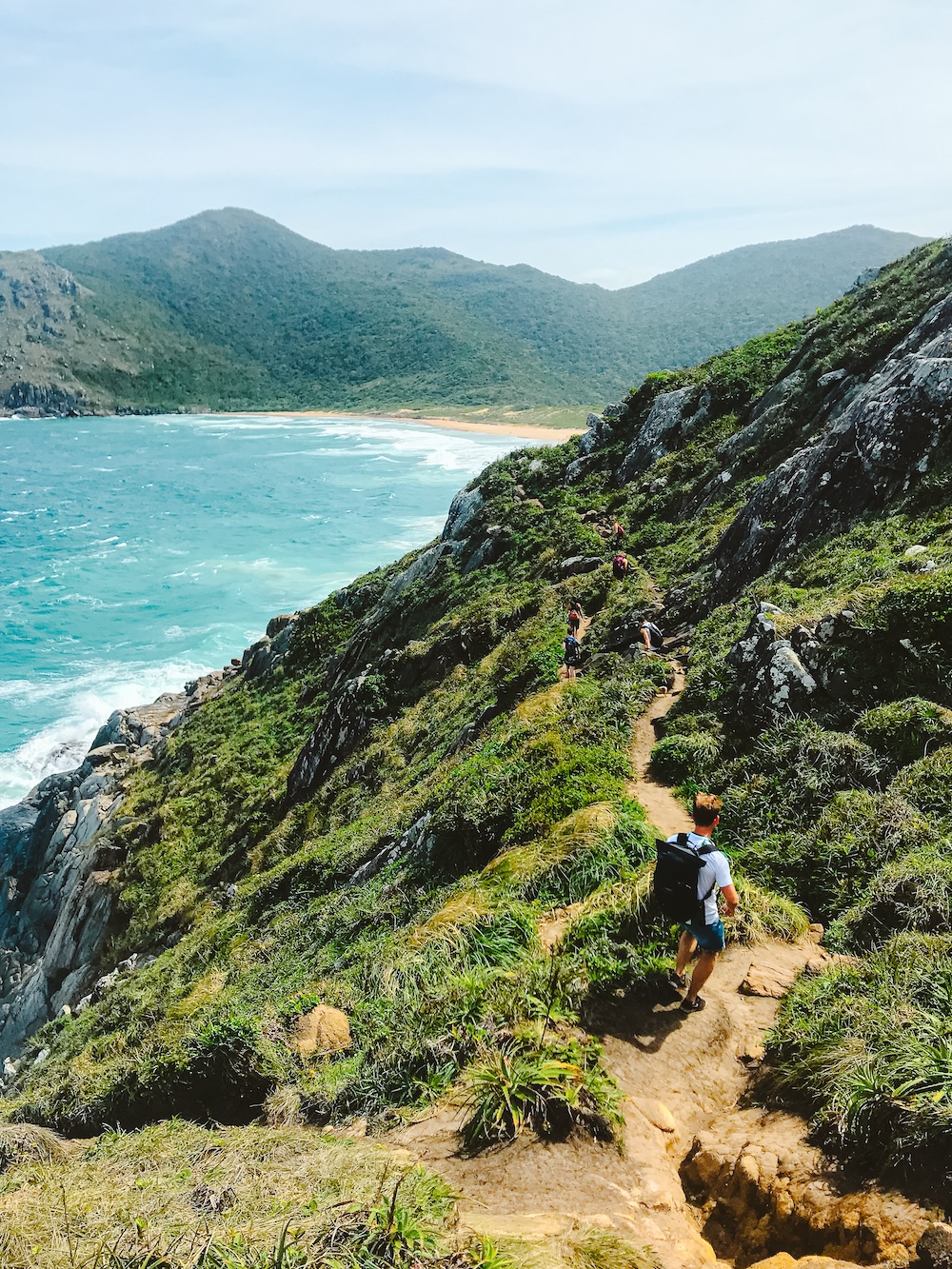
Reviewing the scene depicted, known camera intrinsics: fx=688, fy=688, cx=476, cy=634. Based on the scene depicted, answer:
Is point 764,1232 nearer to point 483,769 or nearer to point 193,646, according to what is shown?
point 483,769

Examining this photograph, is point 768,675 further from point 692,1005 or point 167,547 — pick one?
point 167,547

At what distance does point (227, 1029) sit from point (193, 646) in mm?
39548

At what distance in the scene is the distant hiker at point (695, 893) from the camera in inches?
216

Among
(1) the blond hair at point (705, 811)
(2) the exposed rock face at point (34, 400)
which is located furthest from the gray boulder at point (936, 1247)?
(2) the exposed rock face at point (34, 400)

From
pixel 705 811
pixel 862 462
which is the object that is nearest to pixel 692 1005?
pixel 705 811

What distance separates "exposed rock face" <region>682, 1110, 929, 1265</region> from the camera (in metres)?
3.37

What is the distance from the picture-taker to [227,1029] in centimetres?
716

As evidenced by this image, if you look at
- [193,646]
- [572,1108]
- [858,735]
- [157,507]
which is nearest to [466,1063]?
[572,1108]

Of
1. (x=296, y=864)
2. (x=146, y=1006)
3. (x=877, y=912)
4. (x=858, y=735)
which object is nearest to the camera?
(x=877, y=912)

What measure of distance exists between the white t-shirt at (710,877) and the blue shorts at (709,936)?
4 centimetres

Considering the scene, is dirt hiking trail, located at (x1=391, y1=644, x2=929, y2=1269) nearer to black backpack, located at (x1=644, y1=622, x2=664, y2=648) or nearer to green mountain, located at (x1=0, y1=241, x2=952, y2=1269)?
green mountain, located at (x1=0, y1=241, x2=952, y2=1269)

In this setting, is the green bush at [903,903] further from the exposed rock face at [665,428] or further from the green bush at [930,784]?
the exposed rock face at [665,428]

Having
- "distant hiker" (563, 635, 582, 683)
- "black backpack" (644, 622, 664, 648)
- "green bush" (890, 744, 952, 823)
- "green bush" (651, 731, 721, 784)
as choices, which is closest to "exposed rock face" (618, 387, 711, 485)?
"black backpack" (644, 622, 664, 648)

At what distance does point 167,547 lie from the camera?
206 feet
